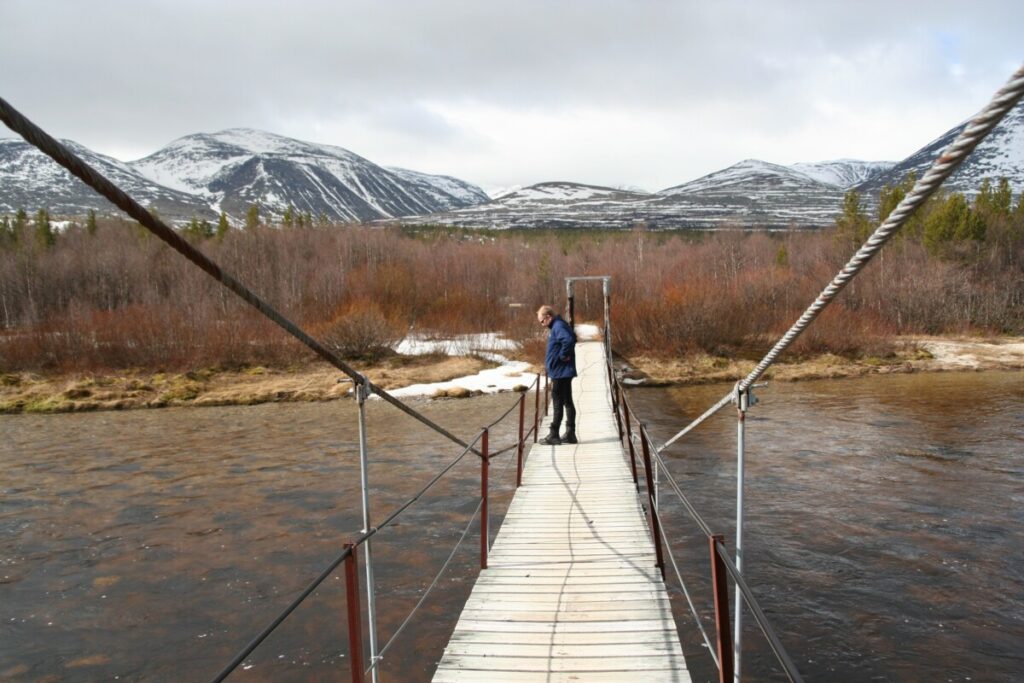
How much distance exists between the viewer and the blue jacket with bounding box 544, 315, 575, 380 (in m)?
8.84

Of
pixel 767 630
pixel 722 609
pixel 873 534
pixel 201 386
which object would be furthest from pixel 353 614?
pixel 201 386

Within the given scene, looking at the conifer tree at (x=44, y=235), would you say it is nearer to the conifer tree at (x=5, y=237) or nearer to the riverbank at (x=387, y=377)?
the conifer tree at (x=5, y=237)

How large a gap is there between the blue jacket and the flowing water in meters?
2.64

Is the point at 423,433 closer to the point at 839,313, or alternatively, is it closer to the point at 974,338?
the point at 839,313

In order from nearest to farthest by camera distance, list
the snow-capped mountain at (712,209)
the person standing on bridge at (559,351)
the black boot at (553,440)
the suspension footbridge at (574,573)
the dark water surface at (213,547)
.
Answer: the suspension footbridge at (574,573)
the dark water surface at (213,547)
the person standing on bridge at (559,351)
the black boot at (553,440)
the snow-capped mountain at (712,209)

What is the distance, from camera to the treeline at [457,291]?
91.0 feet

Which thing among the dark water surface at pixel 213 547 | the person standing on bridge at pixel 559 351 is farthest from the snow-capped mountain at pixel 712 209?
the person standing on bridge at pixel 559 351

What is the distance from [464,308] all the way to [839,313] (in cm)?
1821

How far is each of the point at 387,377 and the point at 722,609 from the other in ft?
73.7

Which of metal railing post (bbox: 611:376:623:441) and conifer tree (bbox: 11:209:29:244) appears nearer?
metal railing post (bbox: 611:376:623:441)

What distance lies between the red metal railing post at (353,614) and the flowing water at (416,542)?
10.6 ft

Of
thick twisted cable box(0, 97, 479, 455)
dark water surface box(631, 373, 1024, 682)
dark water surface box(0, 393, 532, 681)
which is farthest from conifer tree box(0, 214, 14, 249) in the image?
thick twisted cable box(0, 97, 479, 455)

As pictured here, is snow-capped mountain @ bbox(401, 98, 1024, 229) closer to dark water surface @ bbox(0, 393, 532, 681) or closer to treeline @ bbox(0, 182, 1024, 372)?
treeline @ bbox(0, 182, 1024, 372)

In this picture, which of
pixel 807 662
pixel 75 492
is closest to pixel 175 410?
pixel 75 492
